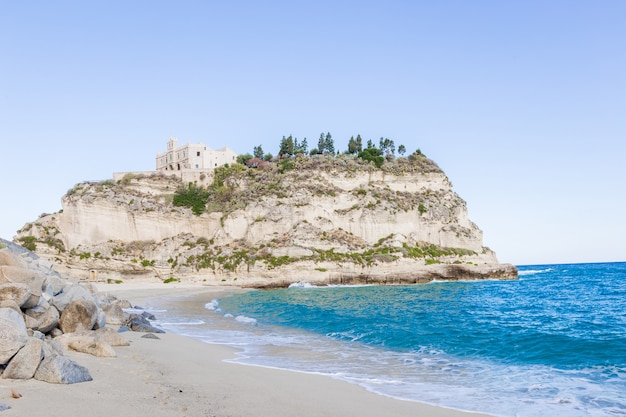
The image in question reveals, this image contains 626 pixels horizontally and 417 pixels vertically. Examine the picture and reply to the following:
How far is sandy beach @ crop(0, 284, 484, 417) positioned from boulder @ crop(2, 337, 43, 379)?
0.16 meters

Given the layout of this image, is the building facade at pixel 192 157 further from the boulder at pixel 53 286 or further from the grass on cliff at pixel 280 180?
the boulder at pixel 53 286

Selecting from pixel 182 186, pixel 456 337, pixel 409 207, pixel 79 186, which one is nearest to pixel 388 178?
pixel 409 207

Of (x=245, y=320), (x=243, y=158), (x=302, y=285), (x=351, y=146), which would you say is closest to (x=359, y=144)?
(x=351, y=146)

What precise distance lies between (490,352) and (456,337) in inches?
115

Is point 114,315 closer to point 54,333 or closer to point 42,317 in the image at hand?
point 54,333

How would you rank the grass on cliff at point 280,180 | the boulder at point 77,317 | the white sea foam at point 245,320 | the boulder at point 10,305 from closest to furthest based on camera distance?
the boulder at point 10,305
the boulder at point 77,317
the white sea foam at point 245,320
the grass on cliff at point 280,180

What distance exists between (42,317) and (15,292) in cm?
150

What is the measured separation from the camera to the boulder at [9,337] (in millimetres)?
8547


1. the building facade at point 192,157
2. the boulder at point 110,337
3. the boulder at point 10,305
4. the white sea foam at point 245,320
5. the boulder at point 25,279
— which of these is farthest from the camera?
the building facade at point 192,157

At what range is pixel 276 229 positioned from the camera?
74.1 meters

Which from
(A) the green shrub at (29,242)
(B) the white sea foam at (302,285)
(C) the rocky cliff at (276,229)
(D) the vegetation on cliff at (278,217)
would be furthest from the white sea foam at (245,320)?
(A) the green shrub at (29,242)

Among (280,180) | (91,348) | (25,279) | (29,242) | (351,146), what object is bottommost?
(91,348)

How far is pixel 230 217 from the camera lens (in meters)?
74.7

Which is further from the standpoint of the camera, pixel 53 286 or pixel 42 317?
pixel 53 286
